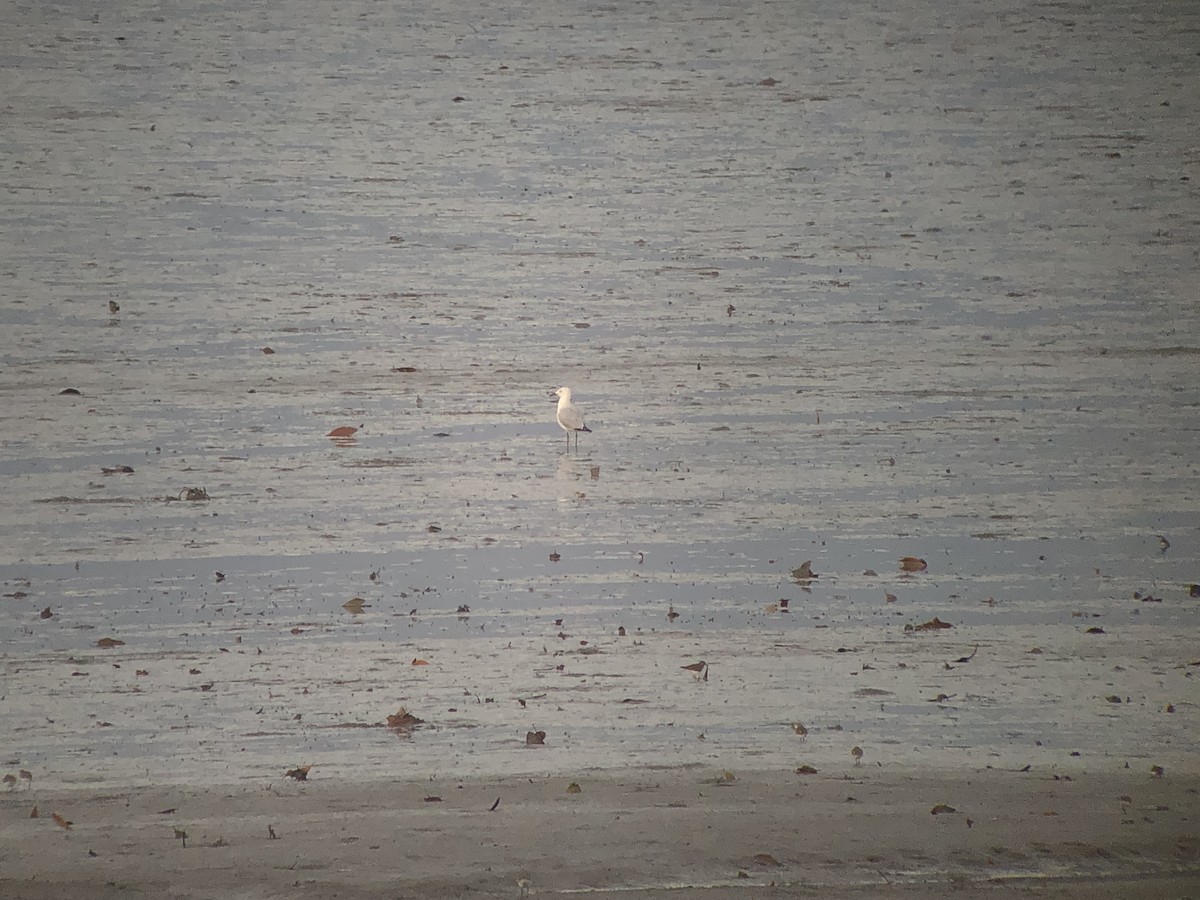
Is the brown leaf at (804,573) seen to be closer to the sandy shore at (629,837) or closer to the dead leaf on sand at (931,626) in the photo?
the dead leaf on sand at (931,626)

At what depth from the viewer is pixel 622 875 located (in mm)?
1386

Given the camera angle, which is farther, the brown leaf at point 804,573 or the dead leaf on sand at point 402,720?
the brown leaf at point 804,573

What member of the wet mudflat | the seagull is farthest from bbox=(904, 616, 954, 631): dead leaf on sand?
the seagull

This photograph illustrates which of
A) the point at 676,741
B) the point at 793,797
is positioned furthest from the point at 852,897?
the point at 676,741

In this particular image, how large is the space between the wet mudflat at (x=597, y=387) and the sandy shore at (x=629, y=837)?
7 centimetres

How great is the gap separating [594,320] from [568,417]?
1.40 ft

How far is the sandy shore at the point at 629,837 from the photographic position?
4.51 feet

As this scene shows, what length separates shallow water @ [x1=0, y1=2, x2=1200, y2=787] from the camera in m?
2.16

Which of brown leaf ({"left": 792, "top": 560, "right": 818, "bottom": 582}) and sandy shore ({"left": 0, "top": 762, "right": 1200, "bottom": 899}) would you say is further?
brown leaf ({"left": 792, "top": 560, "right": 818, "bottom": 582})

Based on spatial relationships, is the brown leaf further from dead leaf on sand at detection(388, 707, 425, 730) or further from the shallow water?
dead leaf on sand at detection(388, 707, 425, 730)

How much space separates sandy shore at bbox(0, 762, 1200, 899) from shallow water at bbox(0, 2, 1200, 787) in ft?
0.77

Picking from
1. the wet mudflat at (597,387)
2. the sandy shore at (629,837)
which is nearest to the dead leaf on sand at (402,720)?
the wet mudflat at (597,387)

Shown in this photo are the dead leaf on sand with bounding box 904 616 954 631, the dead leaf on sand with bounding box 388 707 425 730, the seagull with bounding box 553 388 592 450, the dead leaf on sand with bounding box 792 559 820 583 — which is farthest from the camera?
the seagull with bounding box 553 388 592 450

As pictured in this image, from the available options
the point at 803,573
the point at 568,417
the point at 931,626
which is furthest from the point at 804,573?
the point at 568,417
